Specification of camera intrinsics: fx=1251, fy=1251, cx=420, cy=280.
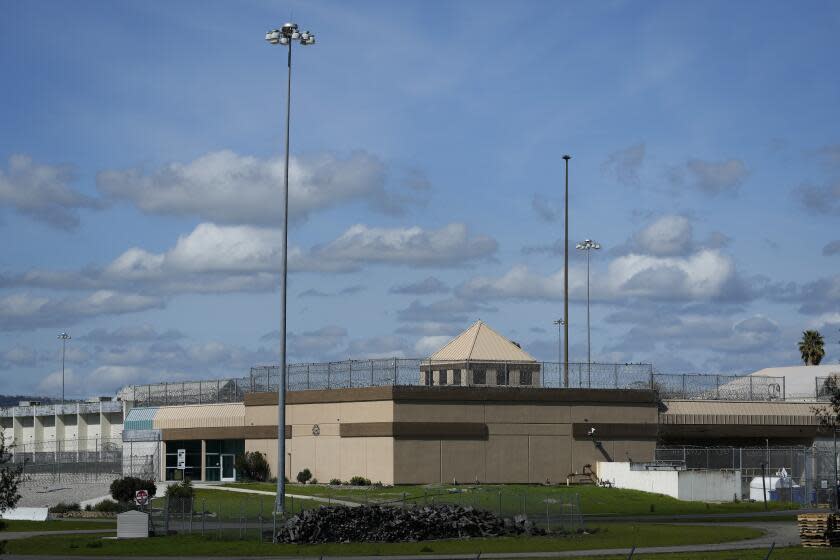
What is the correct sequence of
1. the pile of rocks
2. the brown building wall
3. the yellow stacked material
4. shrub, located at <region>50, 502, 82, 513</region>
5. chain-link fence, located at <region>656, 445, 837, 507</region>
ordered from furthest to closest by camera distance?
chain-link fence, located at <region>656, 445, 837, 507</region>
the brown building wall
shrub, located at <region>50, 502, 82, 513</region>
the pile of rocks
the yellow stacked material

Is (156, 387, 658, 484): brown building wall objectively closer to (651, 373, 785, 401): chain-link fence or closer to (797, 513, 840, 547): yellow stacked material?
(651, 373, 785, 401): chain-link fence

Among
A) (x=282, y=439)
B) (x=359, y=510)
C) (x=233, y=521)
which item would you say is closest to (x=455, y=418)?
(x=282, y=439)

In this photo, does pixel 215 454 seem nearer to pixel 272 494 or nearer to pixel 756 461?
pixel 272 494

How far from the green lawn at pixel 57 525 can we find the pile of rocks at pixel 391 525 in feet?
46.0

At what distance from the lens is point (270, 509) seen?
5947cm

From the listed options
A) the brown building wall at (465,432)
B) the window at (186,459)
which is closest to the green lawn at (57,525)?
the brown building wall at (465,432)

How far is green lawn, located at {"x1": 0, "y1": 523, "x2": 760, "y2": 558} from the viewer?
44000mm

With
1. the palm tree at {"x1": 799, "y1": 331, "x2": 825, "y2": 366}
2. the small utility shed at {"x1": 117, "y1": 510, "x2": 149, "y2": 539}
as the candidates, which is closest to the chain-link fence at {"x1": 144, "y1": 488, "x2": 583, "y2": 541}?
the small utility shed at {"x1": 117, "y1": 510, "x2": 149, "y2": 539}

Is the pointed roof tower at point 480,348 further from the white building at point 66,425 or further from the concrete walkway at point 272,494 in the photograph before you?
the white building at point 66,425

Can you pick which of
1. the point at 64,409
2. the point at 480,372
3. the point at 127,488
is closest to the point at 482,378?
the point at 480,372

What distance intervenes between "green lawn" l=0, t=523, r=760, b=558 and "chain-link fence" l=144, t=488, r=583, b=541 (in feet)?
6.12

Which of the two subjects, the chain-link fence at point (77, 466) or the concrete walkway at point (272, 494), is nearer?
the concrete walkway at point (272, 494)

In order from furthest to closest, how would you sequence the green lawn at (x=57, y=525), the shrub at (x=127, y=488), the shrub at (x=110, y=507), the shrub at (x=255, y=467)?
the shrub at (x=255, y=467)
the shrub at (x=127, y=488)
the shrub at (x=110, y=507)
the green lawn at (x=57, y=525)

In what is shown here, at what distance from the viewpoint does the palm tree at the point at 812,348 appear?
14762 centimetres
